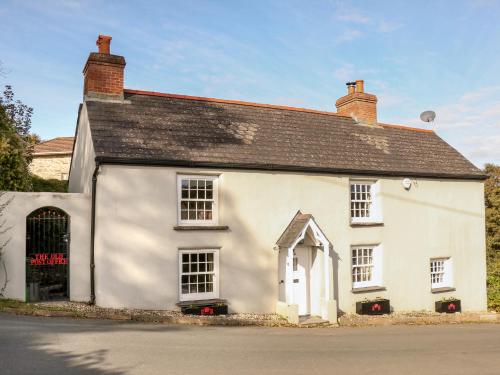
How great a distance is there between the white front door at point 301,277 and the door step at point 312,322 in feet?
2.05

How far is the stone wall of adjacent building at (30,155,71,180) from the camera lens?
3325 centimetres

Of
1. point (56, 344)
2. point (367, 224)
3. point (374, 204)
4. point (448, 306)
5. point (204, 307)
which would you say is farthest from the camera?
point (448, 306)

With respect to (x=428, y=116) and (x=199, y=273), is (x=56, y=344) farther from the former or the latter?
(x=428, y=116)

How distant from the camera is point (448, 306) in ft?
62.4

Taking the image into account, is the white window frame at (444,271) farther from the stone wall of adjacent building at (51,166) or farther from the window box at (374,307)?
the stone wall of adjacent building at (51,166)

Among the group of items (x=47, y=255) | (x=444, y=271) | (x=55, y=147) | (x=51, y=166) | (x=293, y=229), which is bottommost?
(x=444, y=271)

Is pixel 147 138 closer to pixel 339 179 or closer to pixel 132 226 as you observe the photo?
pixel 132 226

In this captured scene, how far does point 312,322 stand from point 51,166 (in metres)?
24.9

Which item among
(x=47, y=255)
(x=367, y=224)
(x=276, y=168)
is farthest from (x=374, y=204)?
(x=47, y=255)

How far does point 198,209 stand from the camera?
1502 centimetres

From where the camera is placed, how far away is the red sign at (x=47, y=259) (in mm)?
13798

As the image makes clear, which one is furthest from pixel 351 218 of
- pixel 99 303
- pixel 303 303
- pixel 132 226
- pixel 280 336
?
pixel 99 303

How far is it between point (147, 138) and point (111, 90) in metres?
2.45

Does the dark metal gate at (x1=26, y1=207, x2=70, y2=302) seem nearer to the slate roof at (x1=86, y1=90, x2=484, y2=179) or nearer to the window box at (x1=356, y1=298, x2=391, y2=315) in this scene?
the slate roof at (x1=86, y1=90, x2=484, y2=179)
